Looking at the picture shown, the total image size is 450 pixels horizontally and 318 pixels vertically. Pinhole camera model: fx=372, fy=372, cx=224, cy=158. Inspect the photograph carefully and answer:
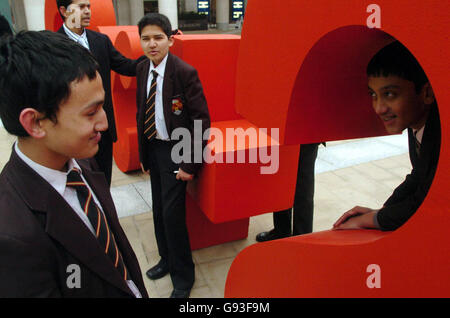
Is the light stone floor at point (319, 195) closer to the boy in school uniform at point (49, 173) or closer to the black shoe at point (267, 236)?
the black shoe at point (267, 236)

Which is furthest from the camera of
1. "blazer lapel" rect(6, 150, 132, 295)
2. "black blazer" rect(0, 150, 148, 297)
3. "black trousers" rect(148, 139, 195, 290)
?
"black trousers" rect(148, 139, 195, 290)

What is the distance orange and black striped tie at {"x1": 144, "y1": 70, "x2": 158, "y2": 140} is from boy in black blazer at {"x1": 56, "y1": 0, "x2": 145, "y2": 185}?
65cm

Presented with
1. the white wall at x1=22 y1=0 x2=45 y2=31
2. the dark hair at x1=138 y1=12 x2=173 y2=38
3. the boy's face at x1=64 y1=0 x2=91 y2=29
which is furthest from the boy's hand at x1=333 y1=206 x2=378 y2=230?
the white wall at x1=22 y1=0 x2=45 y2=31

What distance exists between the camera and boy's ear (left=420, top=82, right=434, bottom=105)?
120 cm

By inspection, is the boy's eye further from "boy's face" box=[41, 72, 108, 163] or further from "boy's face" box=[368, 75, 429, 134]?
"boy's face" box=[41, 72, 108, 163]

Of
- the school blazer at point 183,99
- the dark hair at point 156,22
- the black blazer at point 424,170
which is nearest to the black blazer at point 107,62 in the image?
the dark hair at point 156,22

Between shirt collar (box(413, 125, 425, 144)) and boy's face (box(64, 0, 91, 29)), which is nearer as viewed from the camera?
shirt collar (box(413, 125, 425, 144))

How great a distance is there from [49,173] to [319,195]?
388cm

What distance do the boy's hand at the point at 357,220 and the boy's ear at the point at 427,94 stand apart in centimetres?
47

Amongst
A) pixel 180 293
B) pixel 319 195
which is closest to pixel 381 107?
pixel 180 293

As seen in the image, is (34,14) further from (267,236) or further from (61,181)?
(61,181)

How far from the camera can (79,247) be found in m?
1.16
